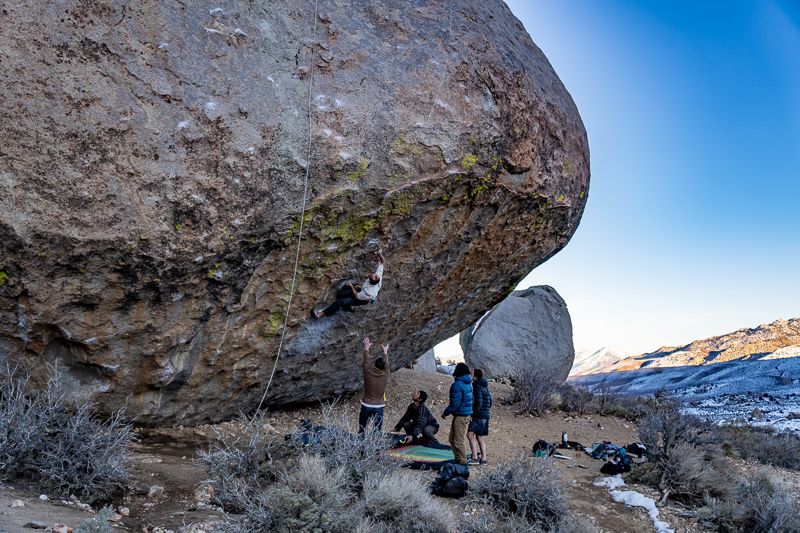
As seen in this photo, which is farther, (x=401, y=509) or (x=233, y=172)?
(x=233, y=172)

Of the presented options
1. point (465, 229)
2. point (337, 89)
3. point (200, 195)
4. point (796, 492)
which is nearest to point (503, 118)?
point (465, 229)

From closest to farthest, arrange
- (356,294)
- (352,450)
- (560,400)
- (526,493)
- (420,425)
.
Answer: (352,450)
(526,493)
(356,294)
(420,425)
(560,400)

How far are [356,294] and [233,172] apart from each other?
2185 millimetres

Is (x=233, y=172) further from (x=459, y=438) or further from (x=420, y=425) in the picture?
(x=420, y=425)

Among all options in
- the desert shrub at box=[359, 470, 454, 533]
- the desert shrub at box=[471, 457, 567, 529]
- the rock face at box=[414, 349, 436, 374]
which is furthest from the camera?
the rock face at box=[414, 349, 436, 374]

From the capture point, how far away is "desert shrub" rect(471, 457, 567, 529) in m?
5.21

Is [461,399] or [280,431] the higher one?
[461,399]

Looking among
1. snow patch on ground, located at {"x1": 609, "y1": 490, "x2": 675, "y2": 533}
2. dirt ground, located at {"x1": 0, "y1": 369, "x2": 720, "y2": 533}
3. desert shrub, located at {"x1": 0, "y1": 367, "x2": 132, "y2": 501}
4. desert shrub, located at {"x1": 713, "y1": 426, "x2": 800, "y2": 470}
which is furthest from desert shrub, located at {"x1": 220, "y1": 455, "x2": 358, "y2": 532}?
desert shrub, located at {"x1": 713, "y1": 426, "x2": 800, "y2": 470}

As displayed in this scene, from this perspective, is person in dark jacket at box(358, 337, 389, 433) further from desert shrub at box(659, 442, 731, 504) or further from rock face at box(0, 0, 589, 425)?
desert shrub at box(659, 442, 731, 504)

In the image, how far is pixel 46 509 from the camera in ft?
12.4

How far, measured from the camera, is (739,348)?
30.7 m

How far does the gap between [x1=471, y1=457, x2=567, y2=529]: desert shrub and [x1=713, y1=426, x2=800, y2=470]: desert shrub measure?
526 cm

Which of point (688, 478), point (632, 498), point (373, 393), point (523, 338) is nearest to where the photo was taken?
point (632, 498)

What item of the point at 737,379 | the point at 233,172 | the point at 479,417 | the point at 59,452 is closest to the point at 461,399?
the point at 479,417
